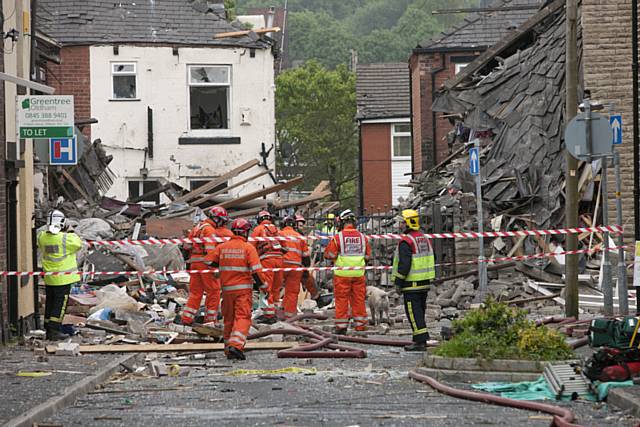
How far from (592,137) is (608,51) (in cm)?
791

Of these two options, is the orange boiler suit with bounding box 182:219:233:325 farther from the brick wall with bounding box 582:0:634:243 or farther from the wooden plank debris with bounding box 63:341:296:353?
the brick wall with bounding box 582:0:634:243

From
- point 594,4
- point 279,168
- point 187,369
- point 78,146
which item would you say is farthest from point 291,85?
point 187,369

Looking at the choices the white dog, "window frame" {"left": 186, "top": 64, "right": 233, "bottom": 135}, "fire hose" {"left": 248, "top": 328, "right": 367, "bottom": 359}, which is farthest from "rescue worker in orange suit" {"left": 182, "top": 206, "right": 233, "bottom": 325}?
"window frame" {"left": 186, "top": 64, "right": 233, "bottom": 135}

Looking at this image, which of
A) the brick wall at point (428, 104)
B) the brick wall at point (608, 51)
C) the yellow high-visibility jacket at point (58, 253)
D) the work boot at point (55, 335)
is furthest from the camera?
the brick wall at point (428, 104)

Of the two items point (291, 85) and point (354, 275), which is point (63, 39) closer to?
point (354, 275)

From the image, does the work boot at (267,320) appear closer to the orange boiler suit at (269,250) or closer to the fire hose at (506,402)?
the orange boiler suit at (269,250)

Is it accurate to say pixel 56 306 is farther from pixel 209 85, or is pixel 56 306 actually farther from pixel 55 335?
pixel 209 85

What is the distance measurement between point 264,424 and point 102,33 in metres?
27.4

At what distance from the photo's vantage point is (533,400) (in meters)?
11.1

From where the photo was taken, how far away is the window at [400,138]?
54.7m

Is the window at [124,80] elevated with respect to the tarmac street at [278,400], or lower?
elevated

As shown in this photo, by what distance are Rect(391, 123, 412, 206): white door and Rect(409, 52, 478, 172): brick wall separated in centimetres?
979

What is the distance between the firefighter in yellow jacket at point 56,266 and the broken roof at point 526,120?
1083 centimetres

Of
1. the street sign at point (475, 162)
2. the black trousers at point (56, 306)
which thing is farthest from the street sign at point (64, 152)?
the street sign at point (475, 162)
